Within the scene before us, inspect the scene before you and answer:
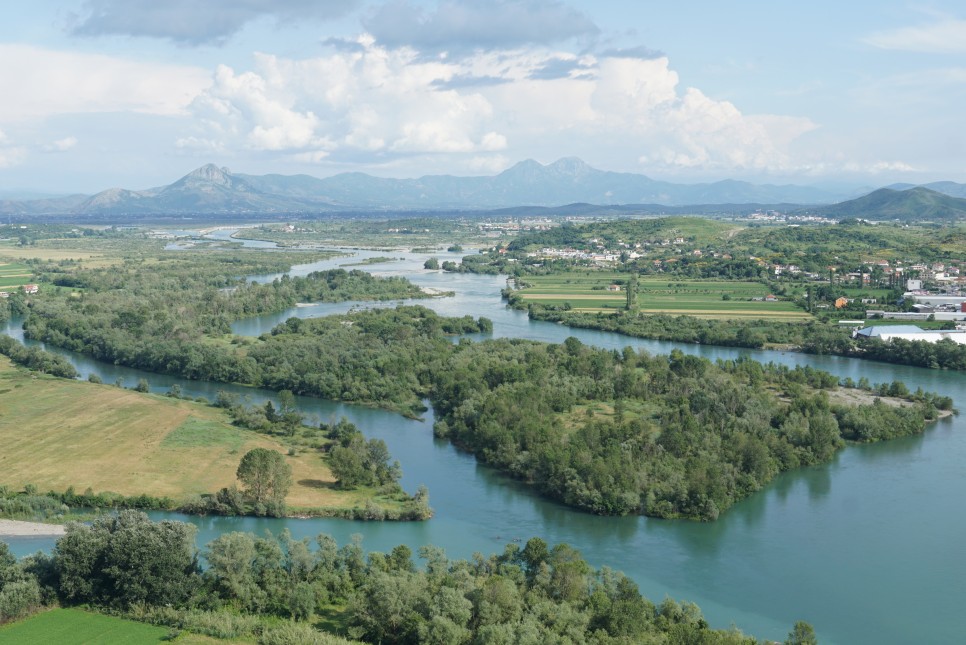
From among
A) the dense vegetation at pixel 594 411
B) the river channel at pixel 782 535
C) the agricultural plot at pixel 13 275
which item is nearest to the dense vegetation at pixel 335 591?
the river channel at pixel 782 535

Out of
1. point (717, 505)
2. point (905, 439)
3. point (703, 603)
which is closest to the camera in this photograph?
point (703, 603)

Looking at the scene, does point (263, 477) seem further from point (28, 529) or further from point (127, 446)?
point (127, 446)

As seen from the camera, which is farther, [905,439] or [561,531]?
[905,439]

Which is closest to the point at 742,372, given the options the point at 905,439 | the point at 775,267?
the point at 905,439

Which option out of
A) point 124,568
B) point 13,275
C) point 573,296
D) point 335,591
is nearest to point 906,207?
point 573,296

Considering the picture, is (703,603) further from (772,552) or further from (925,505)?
(925,505)

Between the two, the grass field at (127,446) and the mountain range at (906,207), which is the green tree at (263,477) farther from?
the mountain range at (906,207)
